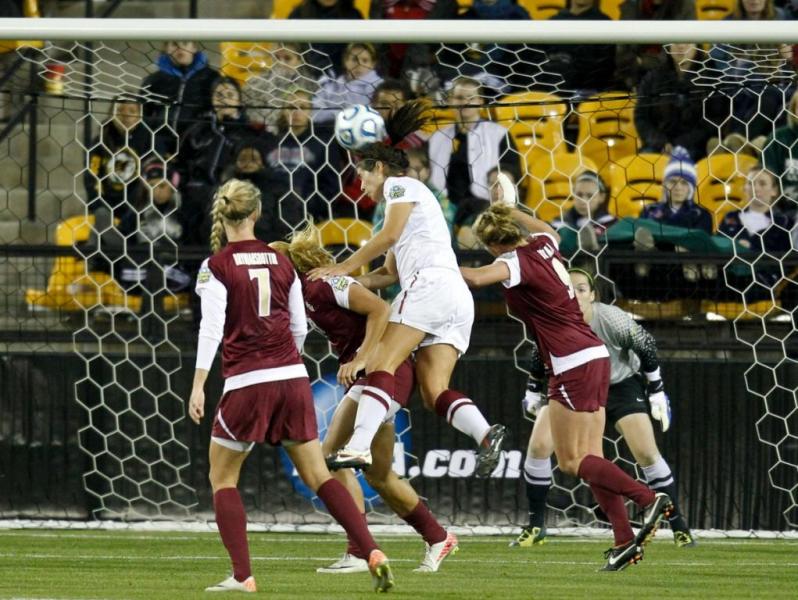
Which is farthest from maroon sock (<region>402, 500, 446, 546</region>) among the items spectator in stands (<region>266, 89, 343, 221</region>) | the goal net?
spectator in stands (<region>266, 89, 343, 221</region>)

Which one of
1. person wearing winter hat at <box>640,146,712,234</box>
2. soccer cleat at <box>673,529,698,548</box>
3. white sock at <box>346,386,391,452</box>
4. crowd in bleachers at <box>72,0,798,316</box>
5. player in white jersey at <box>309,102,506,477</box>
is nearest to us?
white sock at <box>346,386,391,452</box>

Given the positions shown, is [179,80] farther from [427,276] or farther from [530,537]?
[530,537]

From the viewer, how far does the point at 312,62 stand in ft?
37.1

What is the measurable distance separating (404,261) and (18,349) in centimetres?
356

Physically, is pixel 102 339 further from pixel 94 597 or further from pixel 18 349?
pixel 94 597

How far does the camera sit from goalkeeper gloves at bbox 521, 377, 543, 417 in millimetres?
8797

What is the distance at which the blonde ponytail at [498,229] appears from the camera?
719 centimetres

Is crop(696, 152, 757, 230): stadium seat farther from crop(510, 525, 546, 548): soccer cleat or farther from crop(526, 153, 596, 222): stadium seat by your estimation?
crop(510, 525, 546, 548): soccer cleat

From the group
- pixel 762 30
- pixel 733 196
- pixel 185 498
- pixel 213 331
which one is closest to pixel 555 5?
pixel 733 196

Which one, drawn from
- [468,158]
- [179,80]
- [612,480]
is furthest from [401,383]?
[179,80]

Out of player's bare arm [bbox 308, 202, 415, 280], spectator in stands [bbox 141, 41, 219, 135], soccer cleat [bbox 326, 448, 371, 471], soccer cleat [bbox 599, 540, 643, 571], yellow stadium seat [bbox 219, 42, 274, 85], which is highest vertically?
yellow stadium seat [bbox 219, 42, 274, 85]

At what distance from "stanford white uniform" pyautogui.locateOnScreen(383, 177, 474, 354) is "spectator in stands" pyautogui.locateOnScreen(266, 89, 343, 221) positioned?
3120 mm

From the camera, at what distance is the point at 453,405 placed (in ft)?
22.9

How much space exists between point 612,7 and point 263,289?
695 centimetres
